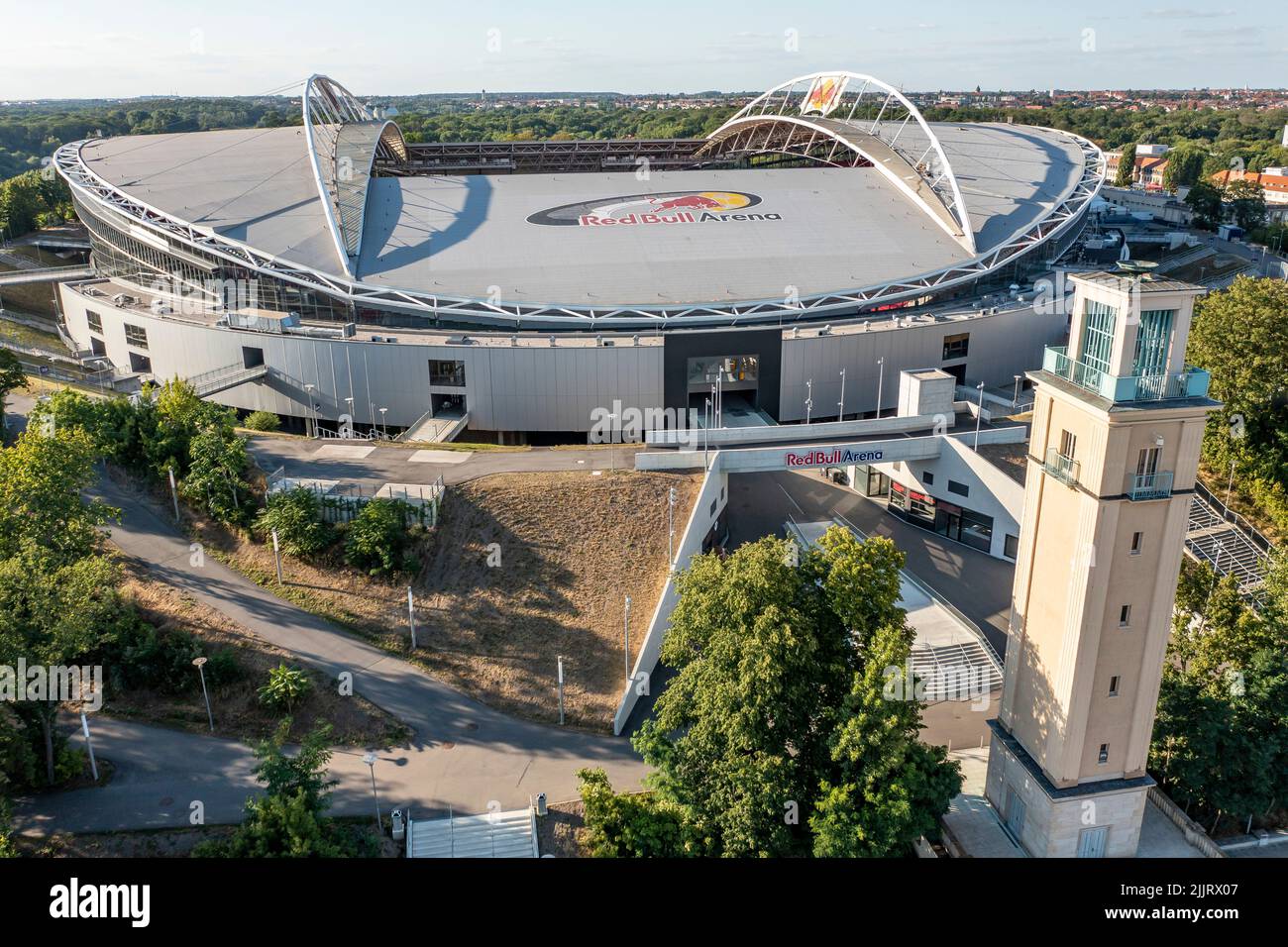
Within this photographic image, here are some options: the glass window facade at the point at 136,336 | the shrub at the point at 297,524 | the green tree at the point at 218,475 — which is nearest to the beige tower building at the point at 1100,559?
the shrub at the point at 297,524

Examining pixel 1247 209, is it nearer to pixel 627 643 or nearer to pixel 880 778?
pixel 627 643

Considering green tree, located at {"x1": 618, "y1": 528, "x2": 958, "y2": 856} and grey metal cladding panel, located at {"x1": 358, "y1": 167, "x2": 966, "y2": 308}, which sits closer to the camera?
green tree, located at {"x1": 618, "y1": 528, "x2": 958, "y2": 856}

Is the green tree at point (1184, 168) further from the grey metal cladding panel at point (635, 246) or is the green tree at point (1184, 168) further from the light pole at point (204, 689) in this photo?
the light pole at point (204, 689)

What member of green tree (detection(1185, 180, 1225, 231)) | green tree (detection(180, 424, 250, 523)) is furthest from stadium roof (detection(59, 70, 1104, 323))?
green tree (detection(1185, 180, 1225, 231))

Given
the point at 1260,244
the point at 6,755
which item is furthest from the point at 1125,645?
the point at 1260,244

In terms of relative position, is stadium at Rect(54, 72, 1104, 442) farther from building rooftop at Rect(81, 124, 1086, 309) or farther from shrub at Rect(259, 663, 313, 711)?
shrub at Rect(259, 663, 313, 711)

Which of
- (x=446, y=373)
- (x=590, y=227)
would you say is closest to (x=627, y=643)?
(x=446, y=373)
